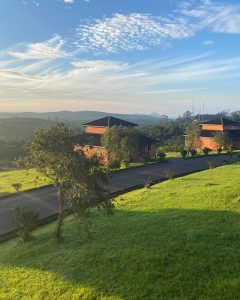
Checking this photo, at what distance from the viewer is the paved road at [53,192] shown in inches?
1114

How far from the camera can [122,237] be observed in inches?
674

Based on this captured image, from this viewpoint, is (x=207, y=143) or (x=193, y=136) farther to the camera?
(x=207, y=143)

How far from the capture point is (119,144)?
172 feet

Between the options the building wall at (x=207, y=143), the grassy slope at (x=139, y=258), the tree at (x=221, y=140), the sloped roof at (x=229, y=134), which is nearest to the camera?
the grassy slope at (x=139, y=258)

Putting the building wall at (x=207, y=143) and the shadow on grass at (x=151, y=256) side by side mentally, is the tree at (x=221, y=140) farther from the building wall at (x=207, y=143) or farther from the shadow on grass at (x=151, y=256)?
the shadow on grass at (x=151, y=256)

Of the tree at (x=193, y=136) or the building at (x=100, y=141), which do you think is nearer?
the building at (x=100, y=141)

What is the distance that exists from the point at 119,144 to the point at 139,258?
38374 mm

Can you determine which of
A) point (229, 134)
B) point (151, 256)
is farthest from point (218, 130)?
point (151, 256)

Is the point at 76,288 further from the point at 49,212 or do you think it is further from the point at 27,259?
the point at 49,212

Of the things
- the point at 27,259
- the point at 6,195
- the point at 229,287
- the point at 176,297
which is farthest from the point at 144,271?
the point at 6,195

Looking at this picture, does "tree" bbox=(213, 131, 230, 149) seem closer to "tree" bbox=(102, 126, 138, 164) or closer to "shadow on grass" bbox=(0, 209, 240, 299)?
"tree" bbox=(102, 126, 138, 164)

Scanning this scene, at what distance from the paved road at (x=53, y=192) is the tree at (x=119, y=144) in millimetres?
3251

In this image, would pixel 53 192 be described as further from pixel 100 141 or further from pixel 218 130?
pixel 218 130

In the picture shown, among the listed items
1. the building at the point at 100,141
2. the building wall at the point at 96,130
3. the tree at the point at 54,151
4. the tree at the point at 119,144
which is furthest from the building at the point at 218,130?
the tree at the point at 54,151
